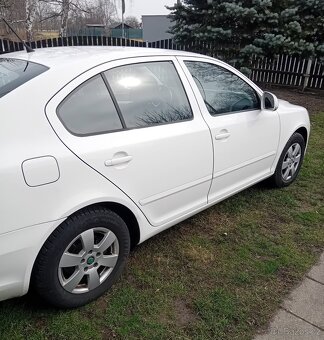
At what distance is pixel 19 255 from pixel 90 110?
0.90 metres

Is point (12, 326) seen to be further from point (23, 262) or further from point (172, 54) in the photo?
point (172, 54)

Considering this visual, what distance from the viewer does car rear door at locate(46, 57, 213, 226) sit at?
6.69 feet

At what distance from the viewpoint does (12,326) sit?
207 centimetres

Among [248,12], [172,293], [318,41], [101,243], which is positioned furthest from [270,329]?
[318,41]

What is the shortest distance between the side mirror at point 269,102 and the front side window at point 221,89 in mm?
58

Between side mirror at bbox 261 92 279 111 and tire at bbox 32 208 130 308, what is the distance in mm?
1941

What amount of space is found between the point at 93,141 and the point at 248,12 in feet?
24.1

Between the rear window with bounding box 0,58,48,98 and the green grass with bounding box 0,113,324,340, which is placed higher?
the rear window with bounding box 0,58,48,98

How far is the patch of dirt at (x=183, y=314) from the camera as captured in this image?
→ 219 cm

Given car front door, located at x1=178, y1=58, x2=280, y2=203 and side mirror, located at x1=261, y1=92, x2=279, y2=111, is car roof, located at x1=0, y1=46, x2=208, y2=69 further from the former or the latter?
side mirror, located at x1=261, y1=92, x2=279, y2=111

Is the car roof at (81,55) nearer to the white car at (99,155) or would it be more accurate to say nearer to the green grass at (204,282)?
the white car at (99,155)

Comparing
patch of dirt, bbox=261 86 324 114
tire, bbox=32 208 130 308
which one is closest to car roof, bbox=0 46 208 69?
tire, bbox=32 208 130 308

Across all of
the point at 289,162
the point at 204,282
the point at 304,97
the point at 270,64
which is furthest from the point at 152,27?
the point at 204,282

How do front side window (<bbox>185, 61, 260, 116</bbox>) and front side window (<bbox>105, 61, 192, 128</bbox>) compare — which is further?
front side window (<bbox>185, 61, 260, 116</bbox>)
